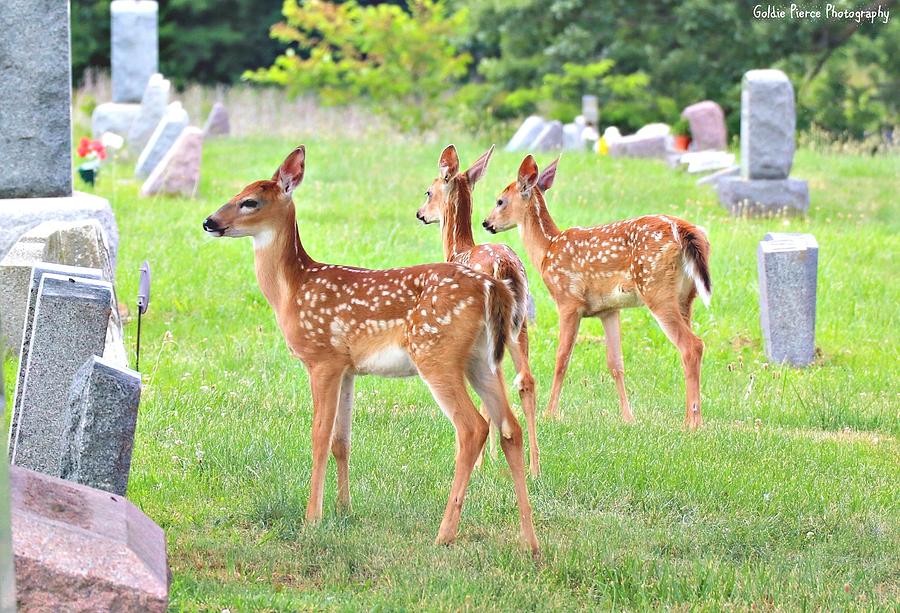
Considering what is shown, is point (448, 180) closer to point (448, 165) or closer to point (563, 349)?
point (448, 165)

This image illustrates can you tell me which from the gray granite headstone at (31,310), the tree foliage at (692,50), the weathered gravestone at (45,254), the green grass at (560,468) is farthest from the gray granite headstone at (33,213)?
the tree foliage at (692,50)

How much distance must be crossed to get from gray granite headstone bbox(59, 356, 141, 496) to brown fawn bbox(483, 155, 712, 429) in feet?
11.5

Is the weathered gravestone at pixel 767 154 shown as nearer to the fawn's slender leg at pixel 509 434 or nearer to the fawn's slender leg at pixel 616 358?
the fawn's slender leg at pixel 616 358

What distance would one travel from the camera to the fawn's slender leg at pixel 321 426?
606 centimetres

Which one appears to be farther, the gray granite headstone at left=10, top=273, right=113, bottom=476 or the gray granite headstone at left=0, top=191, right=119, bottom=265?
the gray granite headstone at left=0, top=191, right=119, bottom=265

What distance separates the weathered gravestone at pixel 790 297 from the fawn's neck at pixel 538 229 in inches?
87.6

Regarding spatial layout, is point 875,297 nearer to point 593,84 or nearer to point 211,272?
point 211,272

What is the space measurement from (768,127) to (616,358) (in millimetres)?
7803

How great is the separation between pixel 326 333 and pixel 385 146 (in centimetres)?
1592

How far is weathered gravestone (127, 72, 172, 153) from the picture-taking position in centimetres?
2094

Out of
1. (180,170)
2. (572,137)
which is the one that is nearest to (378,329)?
(180,170)

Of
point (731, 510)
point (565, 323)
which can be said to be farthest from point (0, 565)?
point (565, 323)

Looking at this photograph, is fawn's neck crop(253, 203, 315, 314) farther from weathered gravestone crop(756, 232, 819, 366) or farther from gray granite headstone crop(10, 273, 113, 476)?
weathered gravestone crop(756, 232, 819, 366)

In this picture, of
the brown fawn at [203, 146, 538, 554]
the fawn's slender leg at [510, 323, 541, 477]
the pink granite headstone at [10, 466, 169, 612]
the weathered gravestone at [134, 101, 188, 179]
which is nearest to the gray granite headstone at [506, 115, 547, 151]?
the weathered gravestone at [134, 101, 188, 179]
